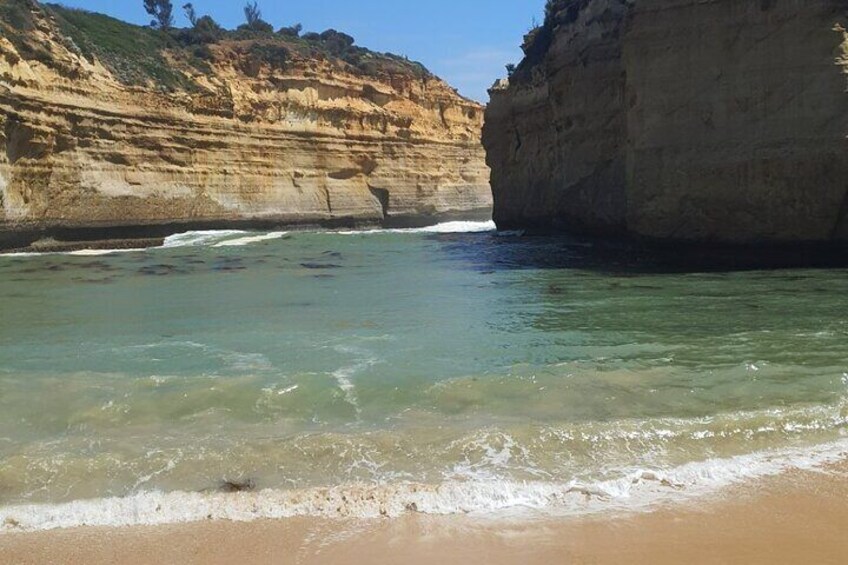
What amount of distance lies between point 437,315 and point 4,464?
22.2 feet

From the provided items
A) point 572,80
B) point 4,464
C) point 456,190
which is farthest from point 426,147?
point 4,464

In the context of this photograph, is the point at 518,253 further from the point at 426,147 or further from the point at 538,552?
the point at 426,147

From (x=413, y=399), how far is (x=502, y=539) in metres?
2.70

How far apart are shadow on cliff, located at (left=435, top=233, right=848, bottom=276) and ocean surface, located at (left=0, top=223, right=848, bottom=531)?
1664mm

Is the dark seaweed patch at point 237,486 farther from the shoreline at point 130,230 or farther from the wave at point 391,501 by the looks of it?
the shoreline at point 130,230

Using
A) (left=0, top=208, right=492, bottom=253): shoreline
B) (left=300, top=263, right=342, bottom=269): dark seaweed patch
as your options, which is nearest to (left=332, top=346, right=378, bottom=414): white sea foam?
(left=300, top=263, right=342, bottom=269): dark seaweed patch

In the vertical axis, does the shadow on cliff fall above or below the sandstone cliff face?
below

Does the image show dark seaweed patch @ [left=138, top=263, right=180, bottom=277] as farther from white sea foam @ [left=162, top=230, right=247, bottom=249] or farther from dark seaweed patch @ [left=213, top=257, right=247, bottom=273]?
white sea foam @ [left=162, top=230, right=247, bottom=249]

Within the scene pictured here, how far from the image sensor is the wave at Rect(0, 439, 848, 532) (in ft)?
14.7

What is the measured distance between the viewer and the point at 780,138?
48.9 ft

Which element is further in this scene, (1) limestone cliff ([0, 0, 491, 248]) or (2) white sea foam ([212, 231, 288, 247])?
(2) white sea foam ([212, 231, 288, 247])

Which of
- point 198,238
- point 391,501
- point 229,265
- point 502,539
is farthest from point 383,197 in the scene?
point 502,539

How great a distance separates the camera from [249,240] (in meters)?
29.7

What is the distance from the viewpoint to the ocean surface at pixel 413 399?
4.80 meters
